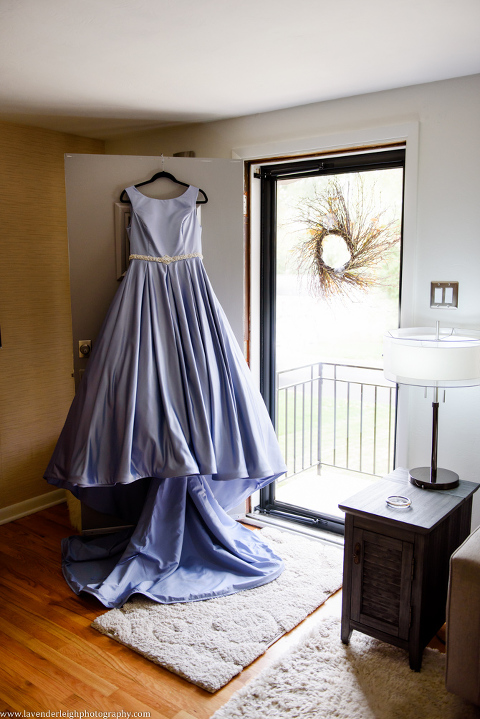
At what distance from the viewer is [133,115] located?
3127 millimetres

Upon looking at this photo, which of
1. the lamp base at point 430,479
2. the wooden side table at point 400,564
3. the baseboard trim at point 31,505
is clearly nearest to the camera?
the wooden side table at point 400,564

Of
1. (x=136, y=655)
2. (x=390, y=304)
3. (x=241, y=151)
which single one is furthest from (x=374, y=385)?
(x=136, y=655)

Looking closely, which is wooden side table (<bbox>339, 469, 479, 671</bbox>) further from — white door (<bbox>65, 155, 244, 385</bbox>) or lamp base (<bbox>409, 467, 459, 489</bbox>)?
white door (<bbox>65, 155, 244, 385</bbox>)

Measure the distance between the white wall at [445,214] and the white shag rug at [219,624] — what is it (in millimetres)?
801

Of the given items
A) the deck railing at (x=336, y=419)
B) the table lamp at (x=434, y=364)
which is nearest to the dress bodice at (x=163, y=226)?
the table lamp at (x=434, y=364)

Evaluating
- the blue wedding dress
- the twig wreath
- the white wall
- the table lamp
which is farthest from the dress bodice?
the table lamp

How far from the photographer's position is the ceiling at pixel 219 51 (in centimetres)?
182

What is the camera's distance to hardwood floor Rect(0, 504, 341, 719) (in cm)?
191

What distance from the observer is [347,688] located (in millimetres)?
1953

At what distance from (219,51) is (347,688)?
7.84ft

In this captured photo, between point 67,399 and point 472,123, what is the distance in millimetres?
→ 2819

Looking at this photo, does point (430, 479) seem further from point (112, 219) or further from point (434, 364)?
point (112, 219)

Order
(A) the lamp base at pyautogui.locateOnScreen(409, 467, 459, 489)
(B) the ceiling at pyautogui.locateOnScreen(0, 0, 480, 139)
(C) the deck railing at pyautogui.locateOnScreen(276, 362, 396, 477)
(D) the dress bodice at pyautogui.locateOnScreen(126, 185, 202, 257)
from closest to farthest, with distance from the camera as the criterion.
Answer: (B) the ceiling at pyautogui.locateOnScreen(0, 0, 480, 139)
(A) the lamp base at pyautogui.locateOnScreen(409, 467, 459, 489)
(D) the dress bodice at pyautogui.locateOnScreen(126, 185, 202, 257)
(C) the deck railing at pyautogui.locateOnScreen(276, 362, 396, 477)

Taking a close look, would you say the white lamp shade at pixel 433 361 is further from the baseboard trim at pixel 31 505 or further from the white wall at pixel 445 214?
the baseboard trim at pixel 31 505
